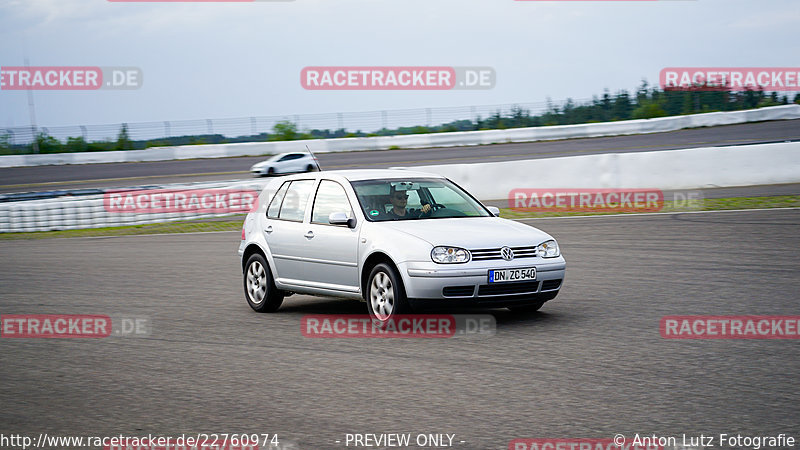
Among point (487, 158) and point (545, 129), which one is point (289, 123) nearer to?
point (545, 129)

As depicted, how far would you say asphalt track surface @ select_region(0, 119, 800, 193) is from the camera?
113ft

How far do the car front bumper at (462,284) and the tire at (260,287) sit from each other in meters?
2.13

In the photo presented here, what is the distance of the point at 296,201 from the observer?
31.1 ft

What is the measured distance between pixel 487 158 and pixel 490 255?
2771cm

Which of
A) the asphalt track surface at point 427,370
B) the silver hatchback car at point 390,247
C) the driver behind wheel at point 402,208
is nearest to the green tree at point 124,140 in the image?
the asphalt track surface at point 427,370

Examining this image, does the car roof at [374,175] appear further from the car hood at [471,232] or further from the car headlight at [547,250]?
the car headlight at [547,250]

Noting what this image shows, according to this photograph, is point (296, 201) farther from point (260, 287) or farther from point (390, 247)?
point (390, 247)

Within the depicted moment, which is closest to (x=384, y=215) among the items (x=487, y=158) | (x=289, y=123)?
(x=487, y=158)

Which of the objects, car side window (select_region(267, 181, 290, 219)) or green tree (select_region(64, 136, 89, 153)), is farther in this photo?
green tree (select_region(64, 136, 89, 153))

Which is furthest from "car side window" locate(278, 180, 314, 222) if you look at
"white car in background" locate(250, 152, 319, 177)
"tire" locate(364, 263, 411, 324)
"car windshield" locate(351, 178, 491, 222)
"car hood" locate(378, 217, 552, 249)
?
"white car in background" locate(250, 152, 319, 177)

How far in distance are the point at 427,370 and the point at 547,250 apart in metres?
2.22

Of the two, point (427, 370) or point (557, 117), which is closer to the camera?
point (427, 370)

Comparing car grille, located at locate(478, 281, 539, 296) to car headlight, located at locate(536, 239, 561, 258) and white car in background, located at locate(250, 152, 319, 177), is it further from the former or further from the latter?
white car in background, located at locate(250, 152, 319, 177)

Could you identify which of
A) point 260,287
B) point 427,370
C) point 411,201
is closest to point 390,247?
point 411,201
